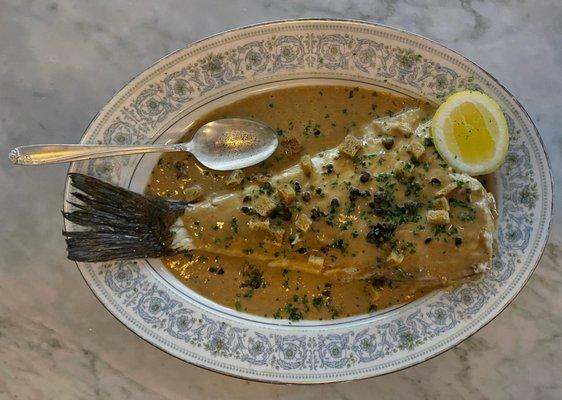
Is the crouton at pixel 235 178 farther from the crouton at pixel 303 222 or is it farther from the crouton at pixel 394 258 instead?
the crouton at pixel 394 258

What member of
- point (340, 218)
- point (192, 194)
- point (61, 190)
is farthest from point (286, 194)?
point (61, 190)

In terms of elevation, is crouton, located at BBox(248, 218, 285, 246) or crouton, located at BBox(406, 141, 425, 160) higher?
crouton, located at BBox(406, 141, 425, 160)

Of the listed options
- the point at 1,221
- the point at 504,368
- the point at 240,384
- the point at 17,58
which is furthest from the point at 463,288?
the point at 17,58

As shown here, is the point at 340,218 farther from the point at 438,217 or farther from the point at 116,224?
the point at 116,224

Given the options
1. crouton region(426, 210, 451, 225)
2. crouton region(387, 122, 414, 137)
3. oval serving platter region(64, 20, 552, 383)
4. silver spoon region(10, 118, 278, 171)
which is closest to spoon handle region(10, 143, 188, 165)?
oval serving platter region(64, 20, 552, 383)

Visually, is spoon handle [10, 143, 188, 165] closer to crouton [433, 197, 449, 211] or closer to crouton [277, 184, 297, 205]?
crouton [277, 184, 297, 205]

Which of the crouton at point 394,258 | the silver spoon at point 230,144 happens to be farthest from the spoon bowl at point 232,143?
the crouton at point 394,258
